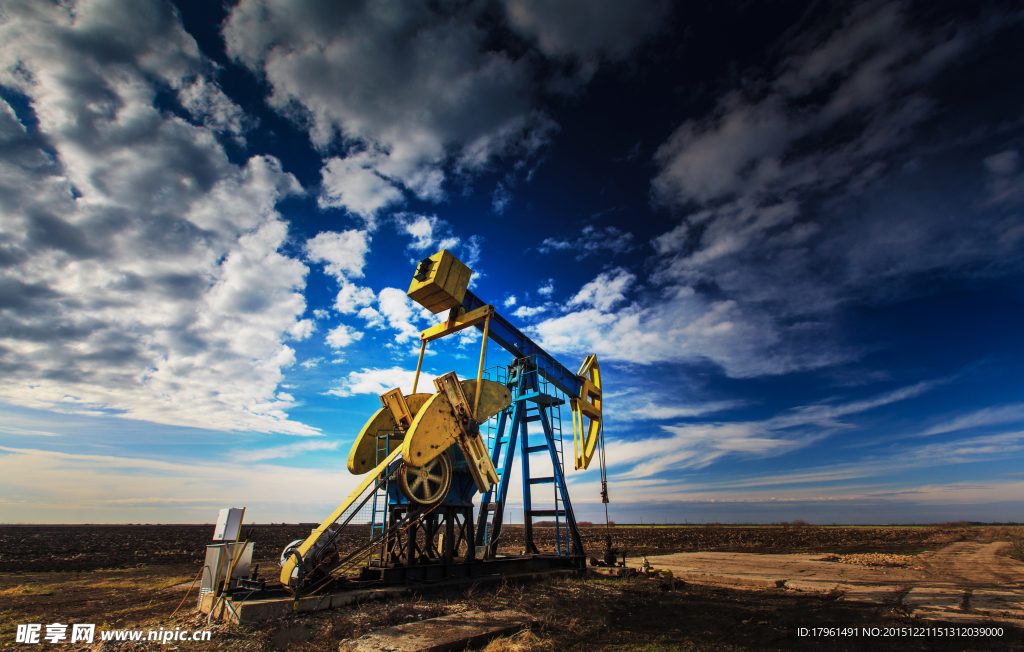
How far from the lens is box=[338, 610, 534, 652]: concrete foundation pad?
17.8 ft

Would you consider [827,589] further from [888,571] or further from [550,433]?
[550,433]

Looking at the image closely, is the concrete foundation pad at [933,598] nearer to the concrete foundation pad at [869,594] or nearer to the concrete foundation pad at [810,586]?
the concrete foundation pad at [869,594]

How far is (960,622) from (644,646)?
6317mm

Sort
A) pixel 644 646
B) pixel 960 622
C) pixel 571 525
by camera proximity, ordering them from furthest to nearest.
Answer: pixel 571 525 < pixel 960 622 < pixel 644 646

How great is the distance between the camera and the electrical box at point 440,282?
997cm

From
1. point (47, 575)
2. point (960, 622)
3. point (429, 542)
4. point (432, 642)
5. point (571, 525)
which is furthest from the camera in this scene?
point (47, 575)

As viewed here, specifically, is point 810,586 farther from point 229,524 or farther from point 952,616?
point 229,524

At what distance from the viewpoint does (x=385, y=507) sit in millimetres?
8391

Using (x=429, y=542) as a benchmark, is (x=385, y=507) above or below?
above

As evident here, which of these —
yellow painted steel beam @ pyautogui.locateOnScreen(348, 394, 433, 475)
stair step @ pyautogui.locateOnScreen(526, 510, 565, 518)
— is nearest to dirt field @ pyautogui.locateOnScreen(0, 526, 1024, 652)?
stair step @ pyautogui.locateOnScreen(526, 510, 565, 518)

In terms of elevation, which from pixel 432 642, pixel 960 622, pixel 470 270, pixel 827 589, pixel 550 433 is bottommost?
pixel 827 589

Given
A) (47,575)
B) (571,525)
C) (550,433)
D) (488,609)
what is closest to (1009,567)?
(571,525)

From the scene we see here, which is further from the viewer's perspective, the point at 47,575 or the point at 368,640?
the point at 47,575

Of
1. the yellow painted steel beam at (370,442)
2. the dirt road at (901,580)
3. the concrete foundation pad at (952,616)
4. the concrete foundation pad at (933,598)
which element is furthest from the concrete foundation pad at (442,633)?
the concrete foundation pad at (933,598)
